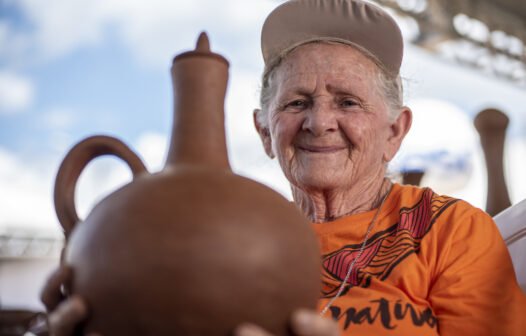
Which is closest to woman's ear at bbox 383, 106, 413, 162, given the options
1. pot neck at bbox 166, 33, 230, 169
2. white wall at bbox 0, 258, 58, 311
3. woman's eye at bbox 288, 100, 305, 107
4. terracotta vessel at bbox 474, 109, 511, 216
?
woman's eye at bbox 288, 100, 305, 107

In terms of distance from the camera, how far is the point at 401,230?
976mm

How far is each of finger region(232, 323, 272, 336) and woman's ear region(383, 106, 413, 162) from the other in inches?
31.9

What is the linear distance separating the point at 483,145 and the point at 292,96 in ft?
3.15

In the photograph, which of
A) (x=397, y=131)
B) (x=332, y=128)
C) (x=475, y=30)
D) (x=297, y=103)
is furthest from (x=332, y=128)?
(x=475, y=30)

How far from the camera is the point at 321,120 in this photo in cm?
107

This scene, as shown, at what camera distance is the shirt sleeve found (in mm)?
855

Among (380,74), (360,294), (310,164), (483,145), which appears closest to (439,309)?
(360,294)

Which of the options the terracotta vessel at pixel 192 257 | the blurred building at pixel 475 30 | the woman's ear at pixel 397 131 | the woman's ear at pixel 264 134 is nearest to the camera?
the terracotta vessel at pixel 192 257

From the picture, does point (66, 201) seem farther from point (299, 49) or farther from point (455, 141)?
point (455, 141)

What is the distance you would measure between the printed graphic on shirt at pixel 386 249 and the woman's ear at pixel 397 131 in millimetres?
191

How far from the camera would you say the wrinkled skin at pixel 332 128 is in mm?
1086

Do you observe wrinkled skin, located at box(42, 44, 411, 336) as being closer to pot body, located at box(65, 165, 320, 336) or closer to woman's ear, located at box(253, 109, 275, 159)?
woman's ear, located at box(253, 109, 275, 159)

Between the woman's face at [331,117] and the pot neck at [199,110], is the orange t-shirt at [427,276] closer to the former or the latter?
the woman's face at [331,117]

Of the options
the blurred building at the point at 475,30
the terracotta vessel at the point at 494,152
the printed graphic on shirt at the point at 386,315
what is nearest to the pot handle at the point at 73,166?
the printed graphic on shirt at the point at 386,315
